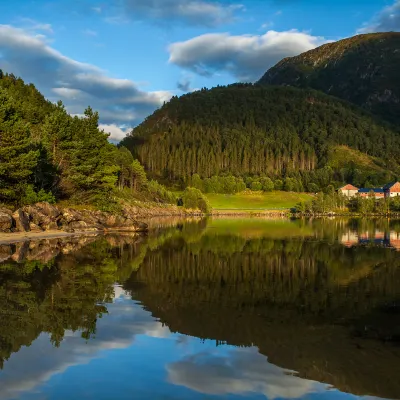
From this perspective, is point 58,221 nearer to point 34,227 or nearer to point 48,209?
point 48,209

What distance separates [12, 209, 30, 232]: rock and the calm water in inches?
956

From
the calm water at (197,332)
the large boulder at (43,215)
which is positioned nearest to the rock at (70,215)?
the large boulder at (43,215)

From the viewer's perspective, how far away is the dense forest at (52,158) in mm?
59594

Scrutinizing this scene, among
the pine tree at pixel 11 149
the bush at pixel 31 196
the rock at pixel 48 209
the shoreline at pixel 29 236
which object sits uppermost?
the pine tree at pixel 11 149

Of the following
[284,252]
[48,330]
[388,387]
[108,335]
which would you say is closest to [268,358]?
[388,387]

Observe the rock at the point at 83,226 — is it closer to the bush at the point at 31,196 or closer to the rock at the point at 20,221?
the bush at the point at 31,196

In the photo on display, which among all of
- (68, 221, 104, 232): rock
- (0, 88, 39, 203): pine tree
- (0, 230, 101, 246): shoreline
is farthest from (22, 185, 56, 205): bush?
(68, 221, 104, 232): rock

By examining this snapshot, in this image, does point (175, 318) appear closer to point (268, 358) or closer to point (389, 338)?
point (268, 358)

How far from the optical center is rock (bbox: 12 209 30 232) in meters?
58.1

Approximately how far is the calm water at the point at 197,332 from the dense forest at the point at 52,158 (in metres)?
28.9

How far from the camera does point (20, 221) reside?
58625 mm

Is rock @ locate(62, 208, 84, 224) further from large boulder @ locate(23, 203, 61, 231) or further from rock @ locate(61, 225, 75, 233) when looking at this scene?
large boulder @ locate(23, 203, 61, 231)

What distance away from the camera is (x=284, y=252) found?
4825 cm

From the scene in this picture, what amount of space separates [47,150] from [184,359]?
219 feet
